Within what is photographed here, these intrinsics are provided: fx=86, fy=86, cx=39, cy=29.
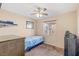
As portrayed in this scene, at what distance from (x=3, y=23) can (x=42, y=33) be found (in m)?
0.59

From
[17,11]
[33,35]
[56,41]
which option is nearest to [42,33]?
[33,35]

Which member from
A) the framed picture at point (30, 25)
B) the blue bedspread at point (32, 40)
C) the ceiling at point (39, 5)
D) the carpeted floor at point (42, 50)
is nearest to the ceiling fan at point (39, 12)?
the ceiling at point (39, 5)

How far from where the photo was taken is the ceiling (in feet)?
3.59

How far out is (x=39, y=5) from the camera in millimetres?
1105

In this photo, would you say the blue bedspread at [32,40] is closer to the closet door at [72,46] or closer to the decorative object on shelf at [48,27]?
the decorative object on shelf at [48,27]

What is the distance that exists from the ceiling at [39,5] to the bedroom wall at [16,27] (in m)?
0.06

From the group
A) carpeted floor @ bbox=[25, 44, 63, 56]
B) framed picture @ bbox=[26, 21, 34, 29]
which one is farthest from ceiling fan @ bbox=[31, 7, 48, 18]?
carpeted floor @ bbox=[25, 44, 63, 56]

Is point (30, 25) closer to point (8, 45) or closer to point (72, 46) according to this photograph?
point (8, 45)

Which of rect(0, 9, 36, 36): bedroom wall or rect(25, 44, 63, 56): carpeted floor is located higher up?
rect(0, 9, 36, 36): bedroom wall

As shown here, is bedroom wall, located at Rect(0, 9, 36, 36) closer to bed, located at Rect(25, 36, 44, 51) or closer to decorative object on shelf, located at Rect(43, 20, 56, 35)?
bed, located at Rect(25, 36, 44, 51)

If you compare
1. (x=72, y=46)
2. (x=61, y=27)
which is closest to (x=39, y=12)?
(x=61, y=27)

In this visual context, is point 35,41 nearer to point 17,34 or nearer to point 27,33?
point 27,33

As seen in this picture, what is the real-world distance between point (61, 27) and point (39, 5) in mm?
457

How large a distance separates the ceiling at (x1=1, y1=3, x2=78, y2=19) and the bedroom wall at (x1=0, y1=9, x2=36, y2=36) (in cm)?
6
